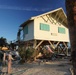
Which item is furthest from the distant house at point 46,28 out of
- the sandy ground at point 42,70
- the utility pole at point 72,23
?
the utility pole at point 72,23

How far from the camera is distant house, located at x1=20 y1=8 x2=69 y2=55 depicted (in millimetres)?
24609

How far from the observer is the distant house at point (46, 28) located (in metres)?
24.6

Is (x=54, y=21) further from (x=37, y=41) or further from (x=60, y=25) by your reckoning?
(x=37, y=41)

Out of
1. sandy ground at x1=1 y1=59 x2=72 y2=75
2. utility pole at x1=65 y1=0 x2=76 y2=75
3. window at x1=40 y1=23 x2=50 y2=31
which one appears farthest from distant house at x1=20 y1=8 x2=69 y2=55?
utility pole at x1=65 y1=0 x2=76 y2=75

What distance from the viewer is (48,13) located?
26250 mm

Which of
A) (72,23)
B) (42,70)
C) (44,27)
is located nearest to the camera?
(72,23)

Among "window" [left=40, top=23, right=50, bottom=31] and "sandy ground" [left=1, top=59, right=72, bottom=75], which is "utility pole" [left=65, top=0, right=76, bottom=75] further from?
"window" [left=40, top=23, right=50, bottom=31]

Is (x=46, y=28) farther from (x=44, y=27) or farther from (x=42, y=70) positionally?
(x=42, y=70)

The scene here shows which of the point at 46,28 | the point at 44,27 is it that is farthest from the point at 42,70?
the point at 46,28

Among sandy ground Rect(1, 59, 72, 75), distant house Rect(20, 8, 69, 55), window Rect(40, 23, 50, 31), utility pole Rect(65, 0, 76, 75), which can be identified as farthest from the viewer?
window Rect(40, 23, 50, 31)

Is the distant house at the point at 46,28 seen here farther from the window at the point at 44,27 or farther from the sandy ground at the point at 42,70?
the sandy ground at the point at 42,70

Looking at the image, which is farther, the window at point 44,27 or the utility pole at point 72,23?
the window at point 44,27

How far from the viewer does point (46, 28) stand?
2556cm

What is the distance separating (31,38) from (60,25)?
6459 millimetres
